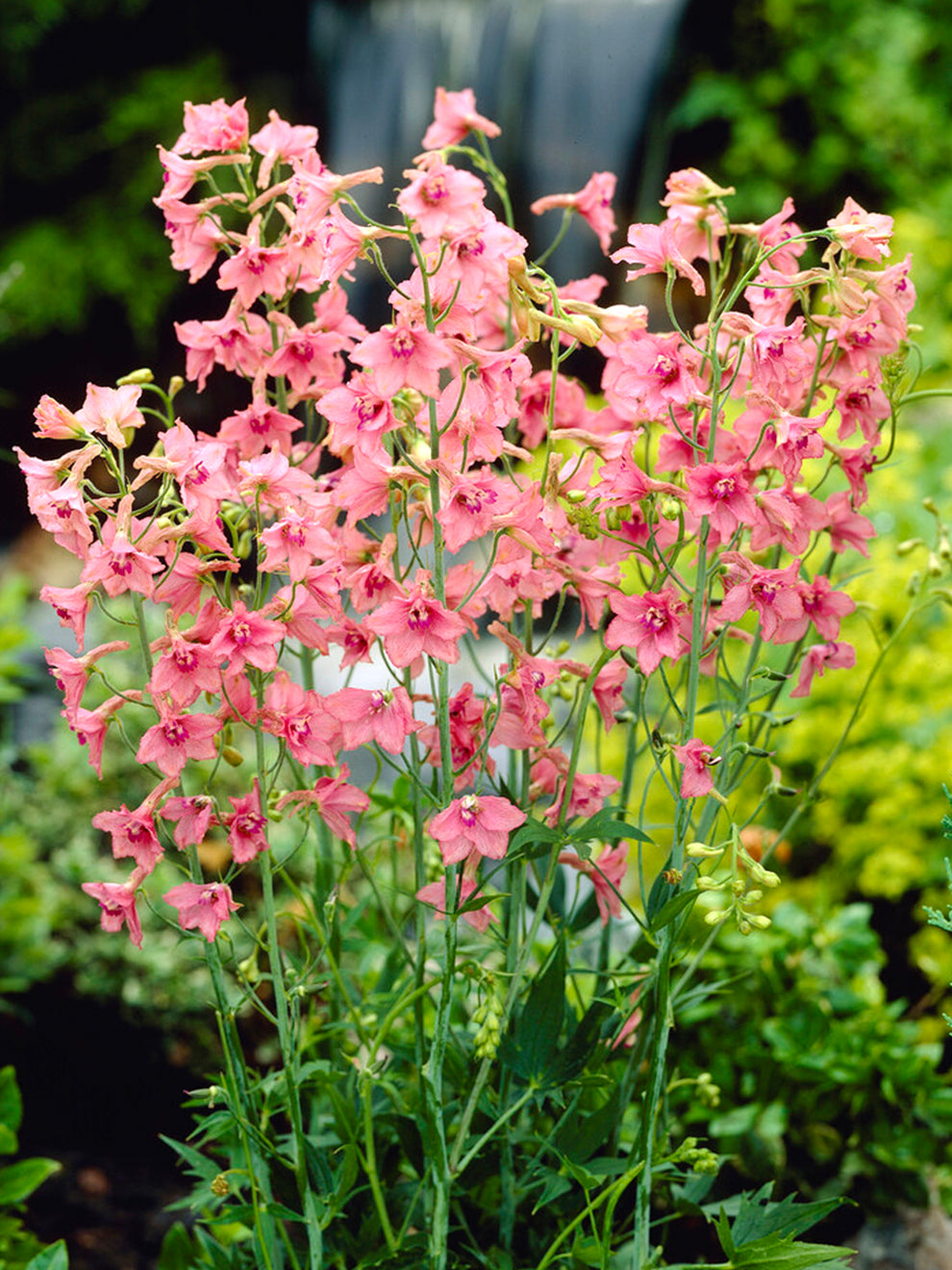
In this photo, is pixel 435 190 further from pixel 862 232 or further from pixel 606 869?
pixel 606 869

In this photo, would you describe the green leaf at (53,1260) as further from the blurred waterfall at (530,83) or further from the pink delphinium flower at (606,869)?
the blurred waterfall at (530,83)

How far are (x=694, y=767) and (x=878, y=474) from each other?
1.86 metres

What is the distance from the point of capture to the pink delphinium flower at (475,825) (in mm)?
966

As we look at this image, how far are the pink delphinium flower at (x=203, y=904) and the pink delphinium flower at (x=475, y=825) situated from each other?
0.19 metres

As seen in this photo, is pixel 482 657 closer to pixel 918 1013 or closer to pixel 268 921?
pixel 918 1013

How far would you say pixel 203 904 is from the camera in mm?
1017

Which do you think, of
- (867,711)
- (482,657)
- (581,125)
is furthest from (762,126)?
(867,711)

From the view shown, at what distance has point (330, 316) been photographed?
1.12m

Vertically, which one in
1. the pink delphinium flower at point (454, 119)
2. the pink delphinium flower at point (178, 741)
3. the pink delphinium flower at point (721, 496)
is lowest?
the pink delphinium flower at point (178, 741)

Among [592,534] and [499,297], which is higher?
[499,297]

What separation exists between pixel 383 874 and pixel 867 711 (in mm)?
1008

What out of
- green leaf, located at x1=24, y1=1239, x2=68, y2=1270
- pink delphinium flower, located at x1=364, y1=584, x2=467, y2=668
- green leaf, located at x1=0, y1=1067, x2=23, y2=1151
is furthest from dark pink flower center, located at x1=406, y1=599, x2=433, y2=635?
green leaf, located at x1=0, y1=1067, x2=23, y2=1151

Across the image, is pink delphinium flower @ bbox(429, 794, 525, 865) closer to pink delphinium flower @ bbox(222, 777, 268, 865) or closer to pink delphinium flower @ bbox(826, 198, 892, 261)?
pink delphinium flower @ bbox(222, 777, 268, 865)

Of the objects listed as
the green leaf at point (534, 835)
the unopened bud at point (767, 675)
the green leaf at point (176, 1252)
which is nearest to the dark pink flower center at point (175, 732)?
the green leaf at point (534, 835)
